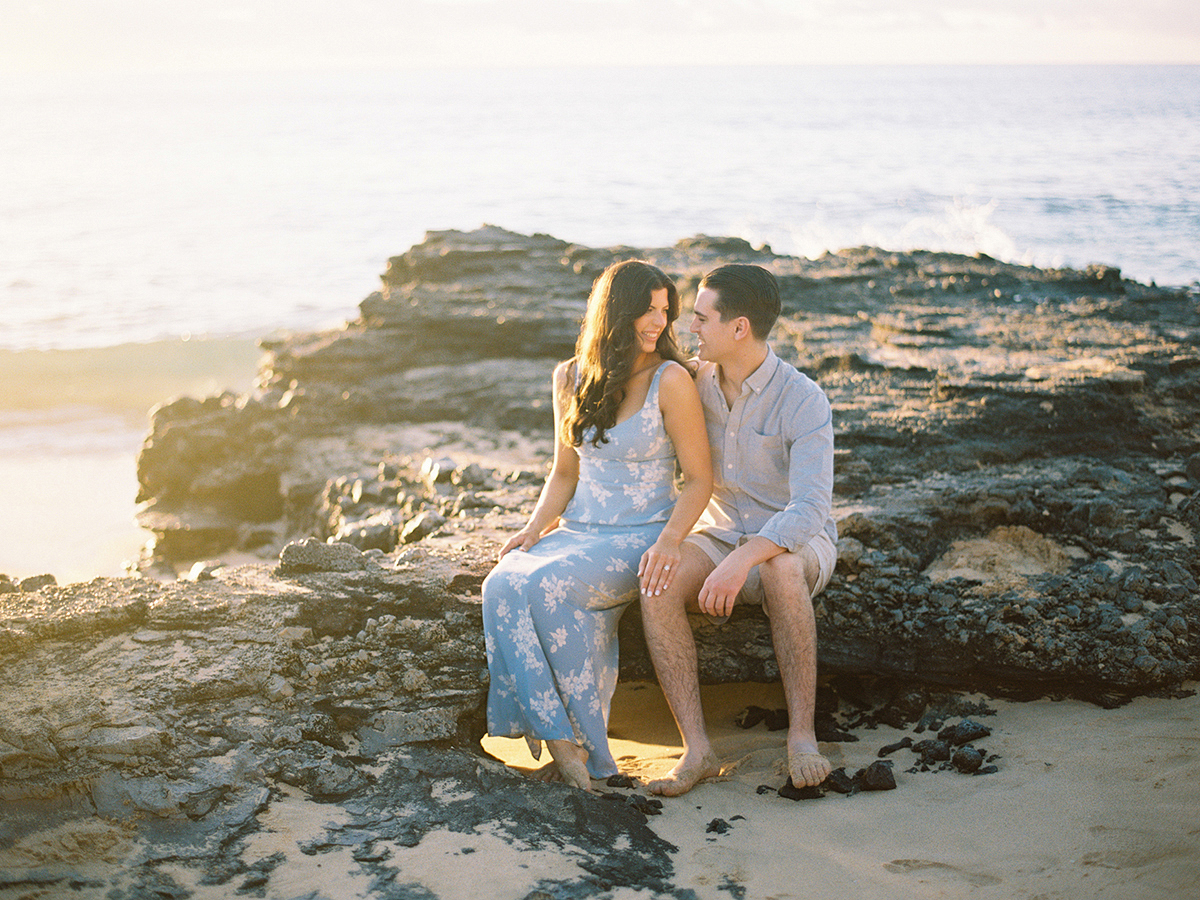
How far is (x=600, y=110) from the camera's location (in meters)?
66.6

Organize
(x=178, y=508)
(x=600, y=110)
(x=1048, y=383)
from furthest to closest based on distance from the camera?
(x=600, y=110)
(x=178, y=508)
(x=1048, y=383)

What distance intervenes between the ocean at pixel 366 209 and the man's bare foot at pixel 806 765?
6.00m

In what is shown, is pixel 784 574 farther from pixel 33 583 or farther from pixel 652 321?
pixel 33 583

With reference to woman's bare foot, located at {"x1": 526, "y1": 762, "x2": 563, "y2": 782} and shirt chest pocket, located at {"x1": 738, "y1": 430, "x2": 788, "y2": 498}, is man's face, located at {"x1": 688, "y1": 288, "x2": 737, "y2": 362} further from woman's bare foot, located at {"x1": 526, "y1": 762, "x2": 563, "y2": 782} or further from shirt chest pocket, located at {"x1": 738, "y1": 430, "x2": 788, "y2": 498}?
woman's bare foot, located at {"x1": 526, "y1": 762, "x2": 563, "y2": 782}

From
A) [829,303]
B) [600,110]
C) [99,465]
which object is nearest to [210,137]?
[600,110]

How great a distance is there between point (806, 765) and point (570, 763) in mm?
855

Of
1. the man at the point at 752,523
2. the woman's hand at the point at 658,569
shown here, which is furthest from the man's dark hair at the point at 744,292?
the woman's hand at the point at 658,569

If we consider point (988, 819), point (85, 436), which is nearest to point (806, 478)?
point (988, 819)

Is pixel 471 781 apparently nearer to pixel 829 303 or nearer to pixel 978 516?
pixel 978 516

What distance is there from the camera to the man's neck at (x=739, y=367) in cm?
384

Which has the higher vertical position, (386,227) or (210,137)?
(210,137)

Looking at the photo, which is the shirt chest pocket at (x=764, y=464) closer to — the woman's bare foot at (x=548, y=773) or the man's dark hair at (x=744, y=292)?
the man's dark hair at (x=744, y=292)

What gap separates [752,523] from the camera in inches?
151

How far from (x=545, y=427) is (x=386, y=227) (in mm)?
24337
